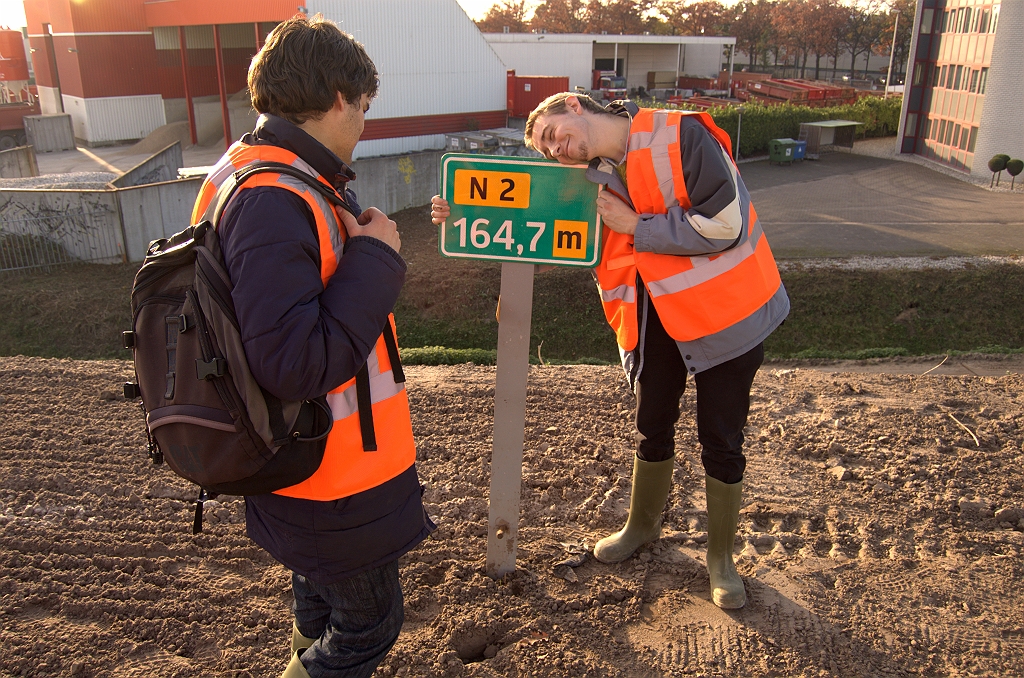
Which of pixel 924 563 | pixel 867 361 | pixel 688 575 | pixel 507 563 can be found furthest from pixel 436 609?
pixel 867 361

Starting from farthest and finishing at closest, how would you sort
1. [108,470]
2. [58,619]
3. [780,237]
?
1. [780,237]
2. [108,470]
3. [58,619]

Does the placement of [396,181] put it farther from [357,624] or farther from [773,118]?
[357,624]

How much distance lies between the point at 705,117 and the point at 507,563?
6.29 feet

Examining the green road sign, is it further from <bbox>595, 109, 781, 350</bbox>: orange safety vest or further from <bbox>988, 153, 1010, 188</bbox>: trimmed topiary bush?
<bbox>988, 153, 1010, 188</bbox>: trimmed topiary bush

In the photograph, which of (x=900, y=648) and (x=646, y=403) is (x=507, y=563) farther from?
(x=900, y=648)

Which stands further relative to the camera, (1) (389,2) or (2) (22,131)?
(2) (22,131)

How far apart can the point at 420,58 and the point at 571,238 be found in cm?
1839

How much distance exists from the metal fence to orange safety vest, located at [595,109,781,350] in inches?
486

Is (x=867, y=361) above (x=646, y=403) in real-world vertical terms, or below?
below

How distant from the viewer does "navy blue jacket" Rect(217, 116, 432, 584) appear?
5.17 ft

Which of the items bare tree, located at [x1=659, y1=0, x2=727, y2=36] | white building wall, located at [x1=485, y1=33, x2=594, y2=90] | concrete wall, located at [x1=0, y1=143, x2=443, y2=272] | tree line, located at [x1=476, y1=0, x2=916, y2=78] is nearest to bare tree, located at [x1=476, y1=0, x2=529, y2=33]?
tree line, located at [x1=476, y1=0, x2=916, y2=78]

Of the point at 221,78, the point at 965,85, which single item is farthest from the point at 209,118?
the point at 965,85

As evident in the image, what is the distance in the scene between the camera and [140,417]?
187 inches

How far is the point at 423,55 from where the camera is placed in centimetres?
1967
